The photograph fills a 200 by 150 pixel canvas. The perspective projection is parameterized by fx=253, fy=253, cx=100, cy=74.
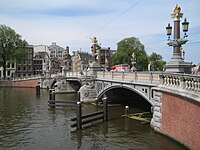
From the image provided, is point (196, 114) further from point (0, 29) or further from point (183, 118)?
point (0, 29)

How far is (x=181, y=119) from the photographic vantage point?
14.1 meters

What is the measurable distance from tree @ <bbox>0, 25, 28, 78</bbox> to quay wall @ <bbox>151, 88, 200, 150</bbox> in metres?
58.4

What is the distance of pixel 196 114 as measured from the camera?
1228cm

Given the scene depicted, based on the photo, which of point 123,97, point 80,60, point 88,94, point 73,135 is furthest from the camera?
point 80,60

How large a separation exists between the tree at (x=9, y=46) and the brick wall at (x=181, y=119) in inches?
2354

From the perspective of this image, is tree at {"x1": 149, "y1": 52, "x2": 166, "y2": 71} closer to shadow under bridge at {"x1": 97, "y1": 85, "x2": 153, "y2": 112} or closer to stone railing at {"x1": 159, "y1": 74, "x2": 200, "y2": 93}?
shadow under bridge at {"x1": 97, "y1": 85, "x2": 153, "y2": 112}

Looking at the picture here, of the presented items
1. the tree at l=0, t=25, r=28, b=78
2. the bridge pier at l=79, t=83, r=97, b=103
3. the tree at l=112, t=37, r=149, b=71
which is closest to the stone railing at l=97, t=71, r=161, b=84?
the bridge pier at l=79, t=83, r=97, b=103

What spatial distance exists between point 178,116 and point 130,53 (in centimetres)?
6156

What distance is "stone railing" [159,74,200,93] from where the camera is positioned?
41.0 ft

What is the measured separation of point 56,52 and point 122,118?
137m

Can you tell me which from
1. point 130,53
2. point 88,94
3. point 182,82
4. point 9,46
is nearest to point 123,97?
point 88,94

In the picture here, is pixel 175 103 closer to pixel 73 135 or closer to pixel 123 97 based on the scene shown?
pixel 73 135

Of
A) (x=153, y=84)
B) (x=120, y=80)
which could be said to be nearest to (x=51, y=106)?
(x=120, y=80)

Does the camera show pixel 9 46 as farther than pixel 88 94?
Yes
